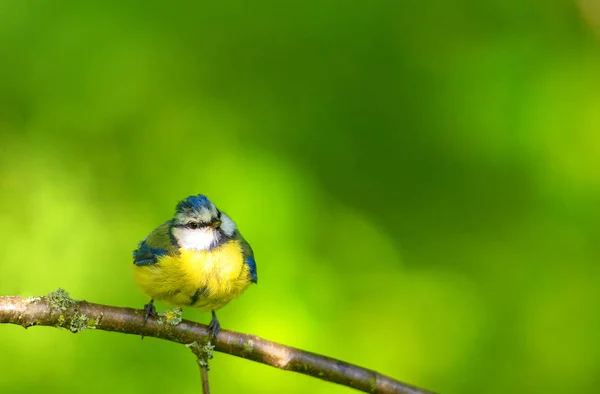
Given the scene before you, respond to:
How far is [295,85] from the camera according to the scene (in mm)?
3451

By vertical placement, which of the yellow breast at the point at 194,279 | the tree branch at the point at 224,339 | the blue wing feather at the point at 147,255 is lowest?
the tree branch at the point at 224,339

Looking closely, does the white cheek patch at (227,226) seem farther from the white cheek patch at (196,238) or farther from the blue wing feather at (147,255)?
the blue wing feather at (147,255)

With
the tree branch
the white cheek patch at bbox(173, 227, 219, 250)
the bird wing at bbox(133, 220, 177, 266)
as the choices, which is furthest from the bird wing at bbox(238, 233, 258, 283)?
the tree branch

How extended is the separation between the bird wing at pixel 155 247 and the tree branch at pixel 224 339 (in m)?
0.36

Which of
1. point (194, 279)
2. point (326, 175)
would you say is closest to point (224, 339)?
point (194, 279)

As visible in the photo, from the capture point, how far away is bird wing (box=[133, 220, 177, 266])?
2439 millimetres

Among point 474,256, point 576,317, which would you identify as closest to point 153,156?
point 474,256

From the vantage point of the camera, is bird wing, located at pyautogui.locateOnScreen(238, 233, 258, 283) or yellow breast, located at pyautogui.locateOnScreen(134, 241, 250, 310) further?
bird wing, located at pyautogui.locateOnScreen(238, 233, 258, 283)

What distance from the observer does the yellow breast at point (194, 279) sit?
2.35 meters

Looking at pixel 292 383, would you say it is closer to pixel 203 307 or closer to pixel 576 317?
pixel 203 307

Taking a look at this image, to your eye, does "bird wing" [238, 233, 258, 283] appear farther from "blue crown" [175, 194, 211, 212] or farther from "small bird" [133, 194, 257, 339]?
"blue crown" [175, 194, 211, 212]

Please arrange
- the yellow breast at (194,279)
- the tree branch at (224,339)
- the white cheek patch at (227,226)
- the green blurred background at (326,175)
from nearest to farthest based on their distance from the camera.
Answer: the tree branch at (224,339) → the yellow breast at (194,279) → the white cheek patch at (227,226) → the green blurred background at (326,175)

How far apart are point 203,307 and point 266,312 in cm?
57

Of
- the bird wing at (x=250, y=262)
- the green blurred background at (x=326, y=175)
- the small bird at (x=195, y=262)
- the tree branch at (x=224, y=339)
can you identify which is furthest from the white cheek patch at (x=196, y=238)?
the green blurred background at (x=326, y=175)
